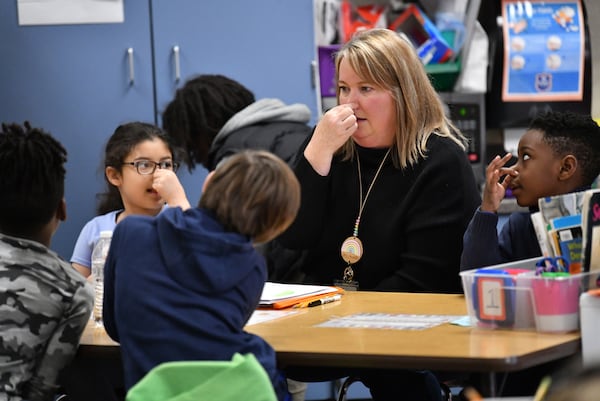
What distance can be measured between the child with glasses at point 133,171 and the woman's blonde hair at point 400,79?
641mm

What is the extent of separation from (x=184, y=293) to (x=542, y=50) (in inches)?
103

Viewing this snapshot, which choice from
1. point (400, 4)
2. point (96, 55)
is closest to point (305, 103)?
point (400, 4)

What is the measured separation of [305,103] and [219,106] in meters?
0.61

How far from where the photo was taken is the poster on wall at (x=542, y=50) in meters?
3.99

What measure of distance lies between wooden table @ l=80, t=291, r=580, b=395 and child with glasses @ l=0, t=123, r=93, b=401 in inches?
2.9

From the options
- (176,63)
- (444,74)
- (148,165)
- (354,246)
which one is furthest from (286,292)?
(444,74)

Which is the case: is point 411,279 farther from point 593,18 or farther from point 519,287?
point 593,18

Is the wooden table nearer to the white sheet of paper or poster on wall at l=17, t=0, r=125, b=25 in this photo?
the white sheet of paper

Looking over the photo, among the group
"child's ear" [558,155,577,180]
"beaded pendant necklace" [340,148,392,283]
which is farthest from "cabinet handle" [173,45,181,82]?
"child's ear" [558,155,577,180]

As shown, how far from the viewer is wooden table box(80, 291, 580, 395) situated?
5.47 ft

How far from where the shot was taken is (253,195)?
1.80 m

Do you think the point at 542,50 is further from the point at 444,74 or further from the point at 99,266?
the point at 99,266

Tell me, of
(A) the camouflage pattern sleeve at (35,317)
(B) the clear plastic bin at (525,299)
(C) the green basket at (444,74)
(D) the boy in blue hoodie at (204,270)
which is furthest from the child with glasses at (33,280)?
(C) the green basket at (444,74)

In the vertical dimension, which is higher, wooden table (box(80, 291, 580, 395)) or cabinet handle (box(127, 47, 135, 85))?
cabinet handle (box(127, 47, 135, 85))
